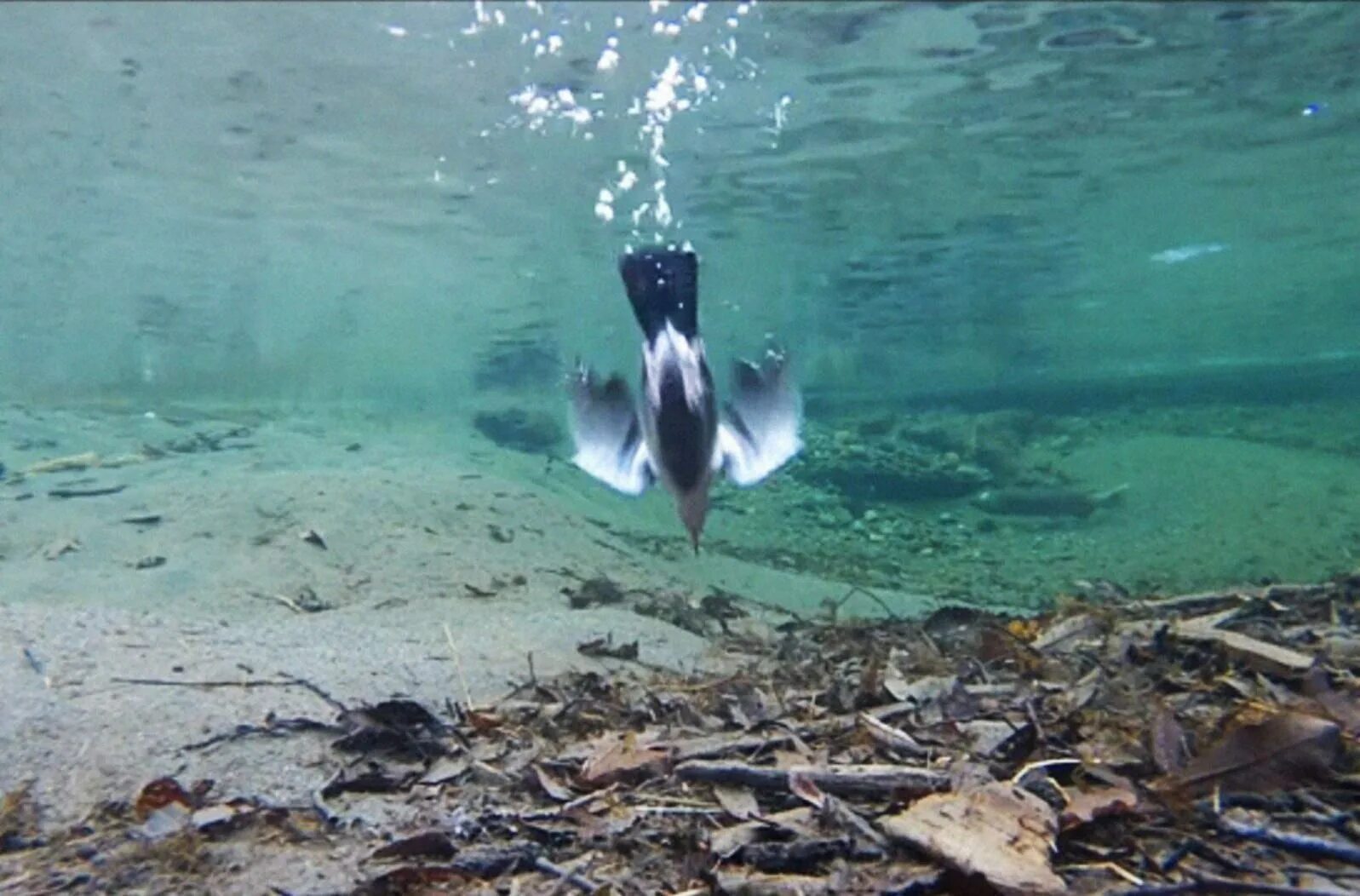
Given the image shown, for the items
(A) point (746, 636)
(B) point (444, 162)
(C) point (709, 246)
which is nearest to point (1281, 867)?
(A) point (746, 636)

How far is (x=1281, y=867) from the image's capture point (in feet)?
6.98

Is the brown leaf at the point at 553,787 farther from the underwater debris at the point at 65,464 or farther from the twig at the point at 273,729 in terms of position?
the underwater debris at the point at 65,464

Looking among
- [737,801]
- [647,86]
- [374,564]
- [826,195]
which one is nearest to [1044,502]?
[647,86]

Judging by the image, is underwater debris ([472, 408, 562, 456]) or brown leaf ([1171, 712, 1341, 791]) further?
underwater debris ([472, 408, 562, 456])

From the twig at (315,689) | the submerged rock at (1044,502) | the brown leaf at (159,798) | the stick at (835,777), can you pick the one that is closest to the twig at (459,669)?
the twig at (315,689)

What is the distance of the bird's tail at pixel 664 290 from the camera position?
3.24m

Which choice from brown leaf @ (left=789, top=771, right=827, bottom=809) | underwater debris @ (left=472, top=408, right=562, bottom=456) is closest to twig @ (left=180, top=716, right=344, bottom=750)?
brown leaf @ (left=789, top=771, right=827, bottom=809)

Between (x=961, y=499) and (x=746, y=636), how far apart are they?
958cm

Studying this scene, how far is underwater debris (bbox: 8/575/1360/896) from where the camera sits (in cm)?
223

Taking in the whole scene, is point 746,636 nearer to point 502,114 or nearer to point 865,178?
point 502,114

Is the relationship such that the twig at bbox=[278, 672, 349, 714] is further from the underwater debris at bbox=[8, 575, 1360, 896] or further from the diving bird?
the diving bird

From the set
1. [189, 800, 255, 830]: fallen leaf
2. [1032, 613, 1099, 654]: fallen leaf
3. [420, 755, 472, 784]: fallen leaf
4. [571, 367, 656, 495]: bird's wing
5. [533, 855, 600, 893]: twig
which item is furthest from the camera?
[1032, 613, 1099, 654]: fallen leaf

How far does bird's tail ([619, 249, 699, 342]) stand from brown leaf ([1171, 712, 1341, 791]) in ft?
6.76

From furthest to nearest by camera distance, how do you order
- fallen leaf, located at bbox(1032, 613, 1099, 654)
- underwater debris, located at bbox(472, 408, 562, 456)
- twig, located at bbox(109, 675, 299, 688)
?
underwater debris, located at bbox(472, 408, 562, 456) → fallen leaf, located at bbox(1032, 613, 1099, 654) → twig, located at bbox(109, 675, 299, 688)
